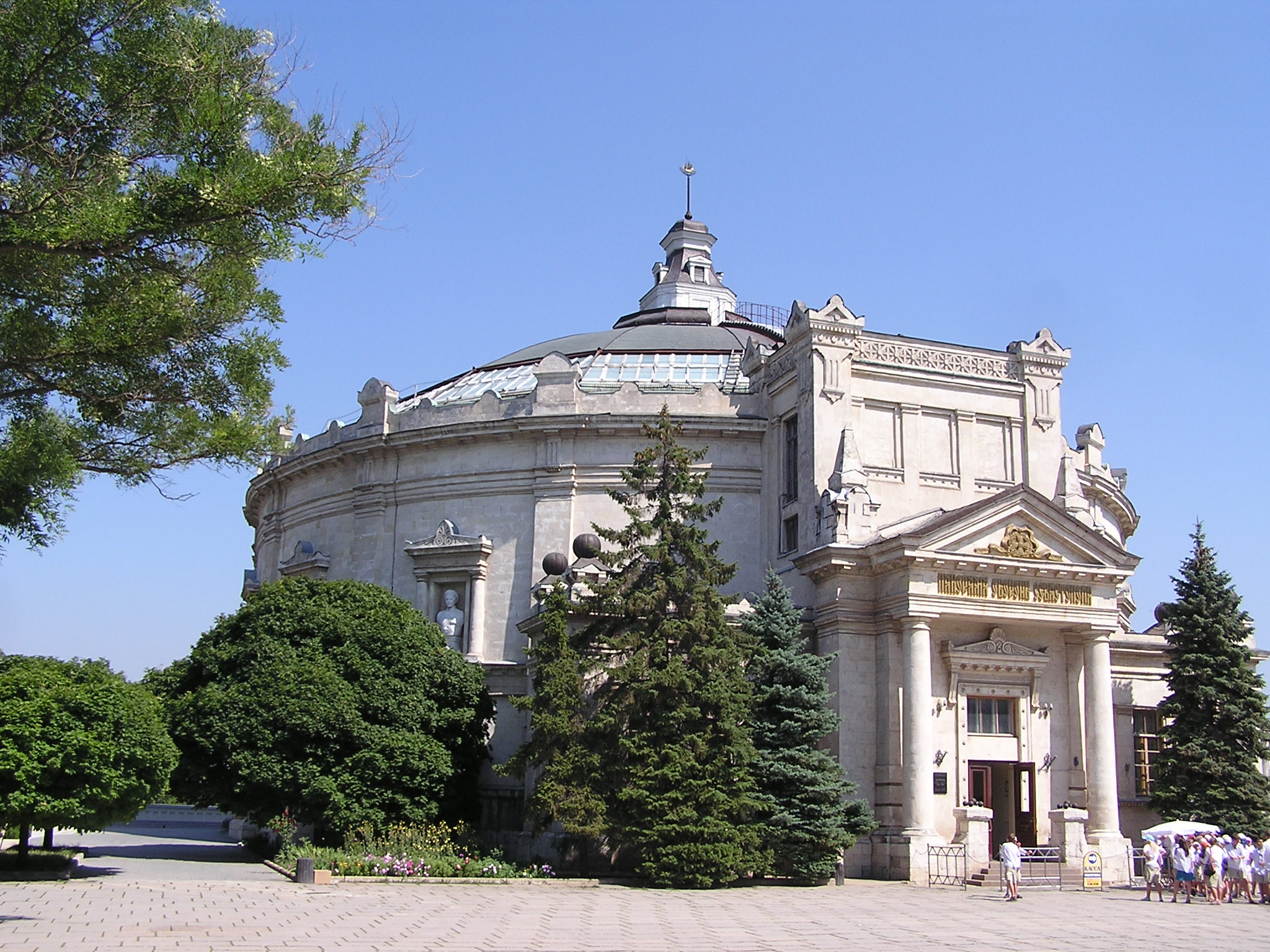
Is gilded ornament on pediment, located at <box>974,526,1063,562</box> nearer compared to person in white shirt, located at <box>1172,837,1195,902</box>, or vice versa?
person in white shirt, located at <box>1172,837,1195,902</box>

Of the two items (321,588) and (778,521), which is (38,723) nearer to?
(321,588)

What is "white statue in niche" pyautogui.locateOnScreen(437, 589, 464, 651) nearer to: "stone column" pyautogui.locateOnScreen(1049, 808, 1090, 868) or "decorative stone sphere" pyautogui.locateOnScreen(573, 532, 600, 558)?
"decorative stone sphere" pyautogui.locateOnScreen(573, 532, 600, 558)

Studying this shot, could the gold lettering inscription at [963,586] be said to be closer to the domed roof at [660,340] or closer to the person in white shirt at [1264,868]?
the person in white shirt at [1264,868]

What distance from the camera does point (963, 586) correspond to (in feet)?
102

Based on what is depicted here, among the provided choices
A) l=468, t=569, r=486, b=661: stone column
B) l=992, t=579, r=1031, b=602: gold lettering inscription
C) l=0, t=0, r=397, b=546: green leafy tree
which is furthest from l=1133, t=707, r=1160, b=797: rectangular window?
l=0, t=0, r=397, b=546: green leafy tree

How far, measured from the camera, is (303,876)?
2480cm

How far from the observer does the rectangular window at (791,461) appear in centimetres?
3575

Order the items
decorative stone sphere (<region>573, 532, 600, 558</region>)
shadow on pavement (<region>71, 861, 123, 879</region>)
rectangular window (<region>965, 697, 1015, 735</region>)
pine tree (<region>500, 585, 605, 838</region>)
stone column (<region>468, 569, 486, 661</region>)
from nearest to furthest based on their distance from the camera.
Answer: shadow on pavement (<region>71, 861, 123, 879</region>), pine tree (<region>500, 585, 605, 838</region>), decorative stone sphere (<region>573, 532, 600, 558</region>), rectangular window (<region>965, 697, 1015, 735</region>), stone column (<region>468, 569, 486, 661</region>)

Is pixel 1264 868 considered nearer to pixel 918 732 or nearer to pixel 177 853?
pixel 918 732

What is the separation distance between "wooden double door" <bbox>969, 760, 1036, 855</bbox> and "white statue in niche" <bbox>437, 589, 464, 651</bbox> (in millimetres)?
14773

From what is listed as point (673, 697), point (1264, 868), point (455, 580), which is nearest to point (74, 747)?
point (673, 697)

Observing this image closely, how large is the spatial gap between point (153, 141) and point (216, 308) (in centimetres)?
266

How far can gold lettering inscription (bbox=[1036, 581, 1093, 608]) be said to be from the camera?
3186 cm

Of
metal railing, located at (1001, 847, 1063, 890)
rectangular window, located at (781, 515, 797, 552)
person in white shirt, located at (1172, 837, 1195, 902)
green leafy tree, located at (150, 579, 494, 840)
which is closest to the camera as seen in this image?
person in white shirt, located at (1172, 837, 1195, 902)
